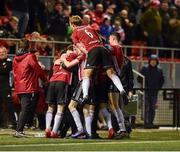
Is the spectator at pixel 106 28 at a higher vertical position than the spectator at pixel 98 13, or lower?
lower

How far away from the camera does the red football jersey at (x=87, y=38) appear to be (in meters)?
16.0

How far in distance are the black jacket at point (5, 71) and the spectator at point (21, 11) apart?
125 inches

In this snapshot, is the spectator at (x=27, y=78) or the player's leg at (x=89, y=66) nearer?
the player's leg at (x=89, y=66)

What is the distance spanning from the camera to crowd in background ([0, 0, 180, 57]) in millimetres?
24009

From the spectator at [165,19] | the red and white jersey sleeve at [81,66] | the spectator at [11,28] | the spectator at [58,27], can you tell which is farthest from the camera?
the spectator at [165,19]

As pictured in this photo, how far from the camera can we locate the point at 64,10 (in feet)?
82.0

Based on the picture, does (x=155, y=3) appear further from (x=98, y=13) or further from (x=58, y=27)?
(x=58, y=27)

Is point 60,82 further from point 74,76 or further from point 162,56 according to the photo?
point 162,56

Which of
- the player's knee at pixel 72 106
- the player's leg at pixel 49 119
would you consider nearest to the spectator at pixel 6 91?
the player's leg at pixel 49 119

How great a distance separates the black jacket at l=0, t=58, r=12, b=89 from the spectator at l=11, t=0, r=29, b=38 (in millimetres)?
3171

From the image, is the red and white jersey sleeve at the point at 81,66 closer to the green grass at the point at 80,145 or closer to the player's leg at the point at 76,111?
the player's leg at the point at 76,111

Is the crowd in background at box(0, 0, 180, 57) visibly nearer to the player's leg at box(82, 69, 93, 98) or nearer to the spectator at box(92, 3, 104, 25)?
the spectator at box(92, 3, 104, 25)

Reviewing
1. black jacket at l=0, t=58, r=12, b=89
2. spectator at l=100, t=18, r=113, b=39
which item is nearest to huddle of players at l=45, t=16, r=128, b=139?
black jacket at l=0, t=58, r=12, b=89

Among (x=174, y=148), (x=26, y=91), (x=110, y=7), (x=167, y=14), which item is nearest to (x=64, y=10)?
(x=110, y=7)
